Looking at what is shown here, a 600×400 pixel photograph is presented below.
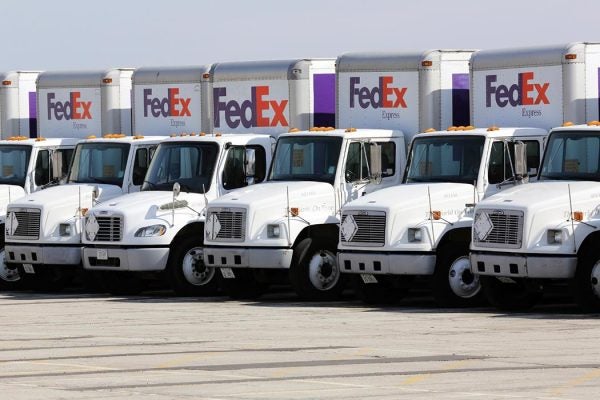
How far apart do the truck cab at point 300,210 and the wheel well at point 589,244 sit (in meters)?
4.32

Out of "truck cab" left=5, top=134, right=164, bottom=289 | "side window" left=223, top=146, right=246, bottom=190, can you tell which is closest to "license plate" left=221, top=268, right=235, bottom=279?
"side window" left=223, top=146, right=246, bottom=190

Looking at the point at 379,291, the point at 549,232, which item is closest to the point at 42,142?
the point at 379,291

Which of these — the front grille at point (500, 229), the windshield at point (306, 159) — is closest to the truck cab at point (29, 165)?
the windshield at point (306, 159)

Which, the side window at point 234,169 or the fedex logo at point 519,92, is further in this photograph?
the side window at point 234,169

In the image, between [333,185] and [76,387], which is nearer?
[76,387]

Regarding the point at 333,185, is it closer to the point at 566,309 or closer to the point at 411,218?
the point at 411,218

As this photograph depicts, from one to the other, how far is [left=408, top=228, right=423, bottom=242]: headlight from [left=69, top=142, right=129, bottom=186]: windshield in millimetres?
6752

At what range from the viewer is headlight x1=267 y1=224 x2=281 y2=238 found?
919 inches

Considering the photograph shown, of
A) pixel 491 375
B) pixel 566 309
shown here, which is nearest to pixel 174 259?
pixel 566 309

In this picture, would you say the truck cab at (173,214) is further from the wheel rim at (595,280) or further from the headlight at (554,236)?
the wheel rim at (595,280)

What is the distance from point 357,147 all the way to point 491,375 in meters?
10.1

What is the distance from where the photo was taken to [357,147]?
79.7 ft

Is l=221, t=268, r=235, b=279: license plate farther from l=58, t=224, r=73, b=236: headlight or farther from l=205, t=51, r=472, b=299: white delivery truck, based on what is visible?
l=58, t=224, r=73, b=236: headlight

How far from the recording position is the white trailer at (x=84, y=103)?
29.7 metres
